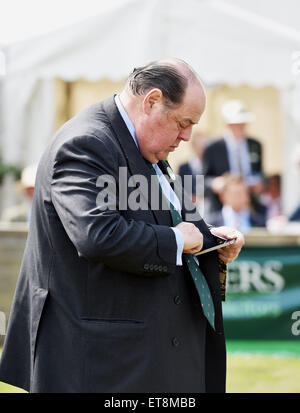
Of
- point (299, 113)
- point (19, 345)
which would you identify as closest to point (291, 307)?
point (299, 113)

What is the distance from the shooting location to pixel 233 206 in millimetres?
7117

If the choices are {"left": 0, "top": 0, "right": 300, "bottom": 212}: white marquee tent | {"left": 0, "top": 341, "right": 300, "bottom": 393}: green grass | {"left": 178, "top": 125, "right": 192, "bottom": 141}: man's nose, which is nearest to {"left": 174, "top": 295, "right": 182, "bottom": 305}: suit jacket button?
{"left": 178, "top": 125, "right": 192, "bottom": 141}: man's nose

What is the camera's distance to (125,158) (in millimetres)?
2877

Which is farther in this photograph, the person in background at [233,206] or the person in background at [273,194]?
the person in background at [273,194]

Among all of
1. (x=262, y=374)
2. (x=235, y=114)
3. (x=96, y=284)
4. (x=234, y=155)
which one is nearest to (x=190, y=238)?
(x=96, y=284)

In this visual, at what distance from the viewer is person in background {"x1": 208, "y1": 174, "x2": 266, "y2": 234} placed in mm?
7062

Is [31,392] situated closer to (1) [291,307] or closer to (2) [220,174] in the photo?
(1) [291,307]

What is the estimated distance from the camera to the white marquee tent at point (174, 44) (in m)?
7.73

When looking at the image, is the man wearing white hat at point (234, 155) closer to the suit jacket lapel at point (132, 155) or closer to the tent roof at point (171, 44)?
the tent roof at point (171, 44)

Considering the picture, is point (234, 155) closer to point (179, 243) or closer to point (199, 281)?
point (199, 281)

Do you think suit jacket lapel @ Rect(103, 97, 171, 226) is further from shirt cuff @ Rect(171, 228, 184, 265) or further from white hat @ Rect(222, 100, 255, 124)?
white hat @ Rect(222, 100, 255, 124)

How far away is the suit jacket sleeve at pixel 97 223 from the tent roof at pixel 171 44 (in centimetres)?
521

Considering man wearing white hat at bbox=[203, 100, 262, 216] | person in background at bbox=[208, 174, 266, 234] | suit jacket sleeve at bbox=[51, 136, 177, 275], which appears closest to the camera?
suit jacket sleeve at bbox=[51, 136, 177, 275]

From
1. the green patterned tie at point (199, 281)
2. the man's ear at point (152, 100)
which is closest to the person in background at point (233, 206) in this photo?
the green patterned tie at point (199, 281)
